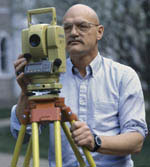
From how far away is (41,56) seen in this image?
285cm

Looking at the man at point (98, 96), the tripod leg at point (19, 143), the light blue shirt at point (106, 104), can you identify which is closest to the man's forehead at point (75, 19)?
the man at point (98, 96)

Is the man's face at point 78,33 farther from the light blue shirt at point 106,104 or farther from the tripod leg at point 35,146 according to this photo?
the tripod leg at point 35,146

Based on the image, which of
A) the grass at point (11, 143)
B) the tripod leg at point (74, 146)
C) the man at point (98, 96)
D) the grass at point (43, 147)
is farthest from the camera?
the grass at point (11, 143)

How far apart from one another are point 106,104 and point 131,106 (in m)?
0.15

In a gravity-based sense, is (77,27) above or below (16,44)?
above

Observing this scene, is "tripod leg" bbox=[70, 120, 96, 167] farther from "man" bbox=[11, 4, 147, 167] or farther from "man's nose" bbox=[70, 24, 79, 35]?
"man's nose" bbox=[70, 24, 79, 35]

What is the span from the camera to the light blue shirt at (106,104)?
3.13 meters

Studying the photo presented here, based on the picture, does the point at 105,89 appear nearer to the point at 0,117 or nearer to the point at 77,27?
the point at 77,27

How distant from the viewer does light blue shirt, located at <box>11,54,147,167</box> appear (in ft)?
10.3

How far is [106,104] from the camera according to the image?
10.4 feet

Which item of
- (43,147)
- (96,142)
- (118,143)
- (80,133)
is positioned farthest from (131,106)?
(43,147)

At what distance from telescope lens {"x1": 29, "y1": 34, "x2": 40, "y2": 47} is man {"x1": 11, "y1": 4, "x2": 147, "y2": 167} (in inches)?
10.7

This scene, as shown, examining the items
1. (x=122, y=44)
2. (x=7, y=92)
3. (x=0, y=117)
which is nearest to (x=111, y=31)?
(x=122, y=44)

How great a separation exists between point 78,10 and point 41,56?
1.67 feet
